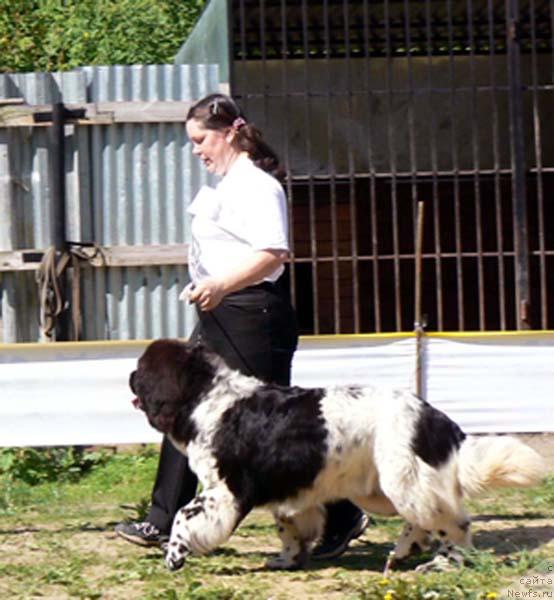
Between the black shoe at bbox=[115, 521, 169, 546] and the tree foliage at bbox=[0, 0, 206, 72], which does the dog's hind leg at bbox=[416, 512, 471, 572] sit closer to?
the black shoe at bbox=[115, 521, 169, 546]

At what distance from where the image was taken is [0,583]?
652 cm

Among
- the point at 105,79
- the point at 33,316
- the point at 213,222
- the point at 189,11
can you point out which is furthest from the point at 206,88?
the point at 189,11

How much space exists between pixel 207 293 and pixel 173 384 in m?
0.44

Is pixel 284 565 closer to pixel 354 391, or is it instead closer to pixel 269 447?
pixel 269 447

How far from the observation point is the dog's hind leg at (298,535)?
675 centimetres

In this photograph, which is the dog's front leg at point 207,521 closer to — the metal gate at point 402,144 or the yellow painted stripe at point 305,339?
the yellow painted stripe at point 305,339

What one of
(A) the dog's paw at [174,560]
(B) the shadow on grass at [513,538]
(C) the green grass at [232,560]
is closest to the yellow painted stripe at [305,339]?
(C) the green grass at [232,560]

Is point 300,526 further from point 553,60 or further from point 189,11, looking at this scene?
point 189,11

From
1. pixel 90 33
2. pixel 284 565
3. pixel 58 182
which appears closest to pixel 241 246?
pixel 284 565

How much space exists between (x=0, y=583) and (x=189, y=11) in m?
11.1

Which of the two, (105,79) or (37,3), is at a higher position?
(37,3)

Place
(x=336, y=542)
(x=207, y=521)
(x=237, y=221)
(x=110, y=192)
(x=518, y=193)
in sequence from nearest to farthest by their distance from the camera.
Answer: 1. (x=207, y=521)
2. (x=237, y=221)
3. (x=336, y=542)
4. (x=110, y=192)
5. (x=518, y=193)

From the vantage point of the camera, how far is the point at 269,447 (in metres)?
6.43

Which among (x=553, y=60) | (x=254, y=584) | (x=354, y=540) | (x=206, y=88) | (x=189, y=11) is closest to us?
(x=254, y=584)
